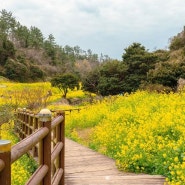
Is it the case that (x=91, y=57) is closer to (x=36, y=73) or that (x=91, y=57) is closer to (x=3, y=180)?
(x=36, y=73)

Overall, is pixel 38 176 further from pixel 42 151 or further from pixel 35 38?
pixel 35 38

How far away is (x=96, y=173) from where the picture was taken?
246 inches

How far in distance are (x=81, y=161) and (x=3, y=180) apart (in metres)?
5.77

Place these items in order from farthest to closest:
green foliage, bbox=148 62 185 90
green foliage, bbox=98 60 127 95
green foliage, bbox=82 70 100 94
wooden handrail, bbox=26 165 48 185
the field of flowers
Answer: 1. green foliage, bbox=82 70 100 94
2. green foliage, bbox=98 60 127 95
3. green foliage, bbox=148 62 185 90
4. the field of flowers
5. wooden handrail, bbox=26 165 48 185

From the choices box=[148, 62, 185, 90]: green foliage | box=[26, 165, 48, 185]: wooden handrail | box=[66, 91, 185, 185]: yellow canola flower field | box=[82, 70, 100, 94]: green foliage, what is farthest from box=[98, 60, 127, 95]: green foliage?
box=[26, 165, 48, 185]: wooden handrail

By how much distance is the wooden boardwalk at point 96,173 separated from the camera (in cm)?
552

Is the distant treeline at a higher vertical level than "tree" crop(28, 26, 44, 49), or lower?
lower

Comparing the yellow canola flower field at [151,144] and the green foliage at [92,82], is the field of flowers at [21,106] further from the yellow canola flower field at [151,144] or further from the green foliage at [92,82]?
Answer: the green foliage at [92,82]

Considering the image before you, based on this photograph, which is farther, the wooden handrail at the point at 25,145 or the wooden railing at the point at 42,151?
the wooden handrail at the point at 25,145

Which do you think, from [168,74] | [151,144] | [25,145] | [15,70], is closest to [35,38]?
[15,70]

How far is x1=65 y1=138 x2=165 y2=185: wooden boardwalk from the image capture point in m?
5.52

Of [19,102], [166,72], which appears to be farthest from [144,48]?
[19,102]

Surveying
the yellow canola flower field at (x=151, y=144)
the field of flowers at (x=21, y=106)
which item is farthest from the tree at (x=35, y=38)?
the yellow canola flower field at (x=151, y=144)

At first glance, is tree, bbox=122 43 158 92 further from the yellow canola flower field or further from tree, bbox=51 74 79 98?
the yellow canola flower field
